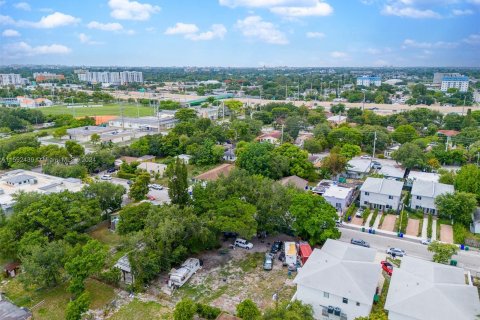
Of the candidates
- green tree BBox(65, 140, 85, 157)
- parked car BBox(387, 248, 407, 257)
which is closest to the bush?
parked car BBox(387, 248, 407, 257)

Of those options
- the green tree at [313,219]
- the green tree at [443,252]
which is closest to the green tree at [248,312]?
the green tree at [313,219]

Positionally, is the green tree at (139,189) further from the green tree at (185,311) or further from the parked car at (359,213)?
the parked car at (359,213)

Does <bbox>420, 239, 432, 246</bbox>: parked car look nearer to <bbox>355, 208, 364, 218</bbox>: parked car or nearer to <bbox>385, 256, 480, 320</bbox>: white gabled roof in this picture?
<bbox>355, 208, 364, 218</bbox>: parked car

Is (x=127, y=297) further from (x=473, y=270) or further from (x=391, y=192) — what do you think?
(x=391, y=192)

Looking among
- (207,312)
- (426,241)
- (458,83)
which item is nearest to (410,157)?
(426,241)

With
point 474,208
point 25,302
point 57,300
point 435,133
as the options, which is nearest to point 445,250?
point 474,208

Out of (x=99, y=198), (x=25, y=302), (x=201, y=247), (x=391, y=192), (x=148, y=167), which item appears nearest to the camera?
(x=25, y=302)
